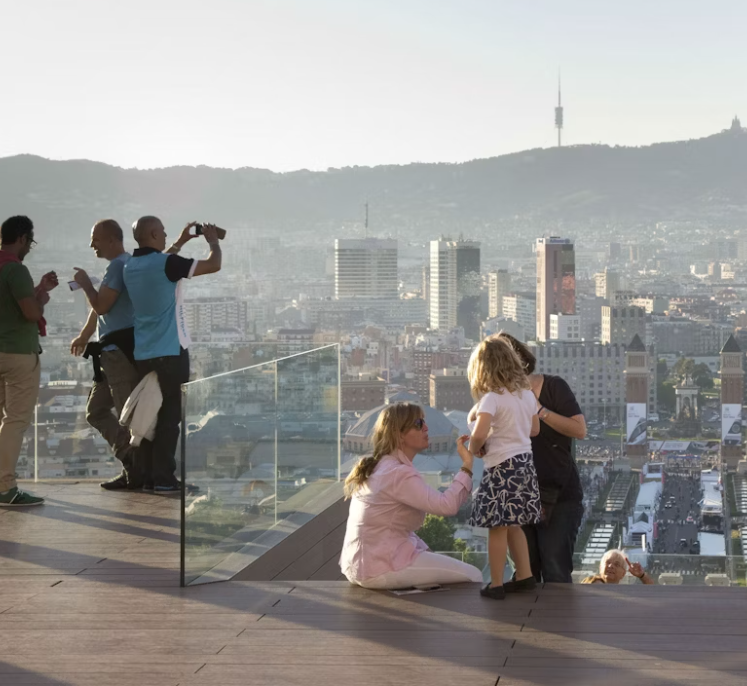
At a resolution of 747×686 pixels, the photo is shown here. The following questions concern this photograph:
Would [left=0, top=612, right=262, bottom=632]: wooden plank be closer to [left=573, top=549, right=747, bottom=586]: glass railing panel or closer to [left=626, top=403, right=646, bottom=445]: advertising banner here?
[left=573, top=549, right=747, bottom=586]: glass railing panel

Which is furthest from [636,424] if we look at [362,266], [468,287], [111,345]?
[111,345]

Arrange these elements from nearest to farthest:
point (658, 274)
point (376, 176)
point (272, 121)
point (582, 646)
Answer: point (582, 646), point (376, 176), point (658, 274), point (272, 121)

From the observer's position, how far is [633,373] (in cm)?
5719

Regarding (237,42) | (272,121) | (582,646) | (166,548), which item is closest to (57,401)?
(166,548)

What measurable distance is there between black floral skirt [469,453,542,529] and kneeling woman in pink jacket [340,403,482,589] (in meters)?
0.08

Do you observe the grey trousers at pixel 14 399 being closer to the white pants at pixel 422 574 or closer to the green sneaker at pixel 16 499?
the green sneaker at pixel 16 499

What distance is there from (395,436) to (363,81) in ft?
234

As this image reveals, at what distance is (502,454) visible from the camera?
3559mm

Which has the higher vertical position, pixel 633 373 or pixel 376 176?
pixel 376 176

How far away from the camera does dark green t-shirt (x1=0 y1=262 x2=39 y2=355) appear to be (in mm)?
5121

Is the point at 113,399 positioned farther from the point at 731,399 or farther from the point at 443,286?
the point at 443,286

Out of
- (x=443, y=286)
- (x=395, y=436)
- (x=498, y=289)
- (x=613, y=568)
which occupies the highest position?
(x=443, y=286)

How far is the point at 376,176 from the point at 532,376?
5335 cm

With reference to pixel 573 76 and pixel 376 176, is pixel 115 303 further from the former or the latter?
pixel 573 76
